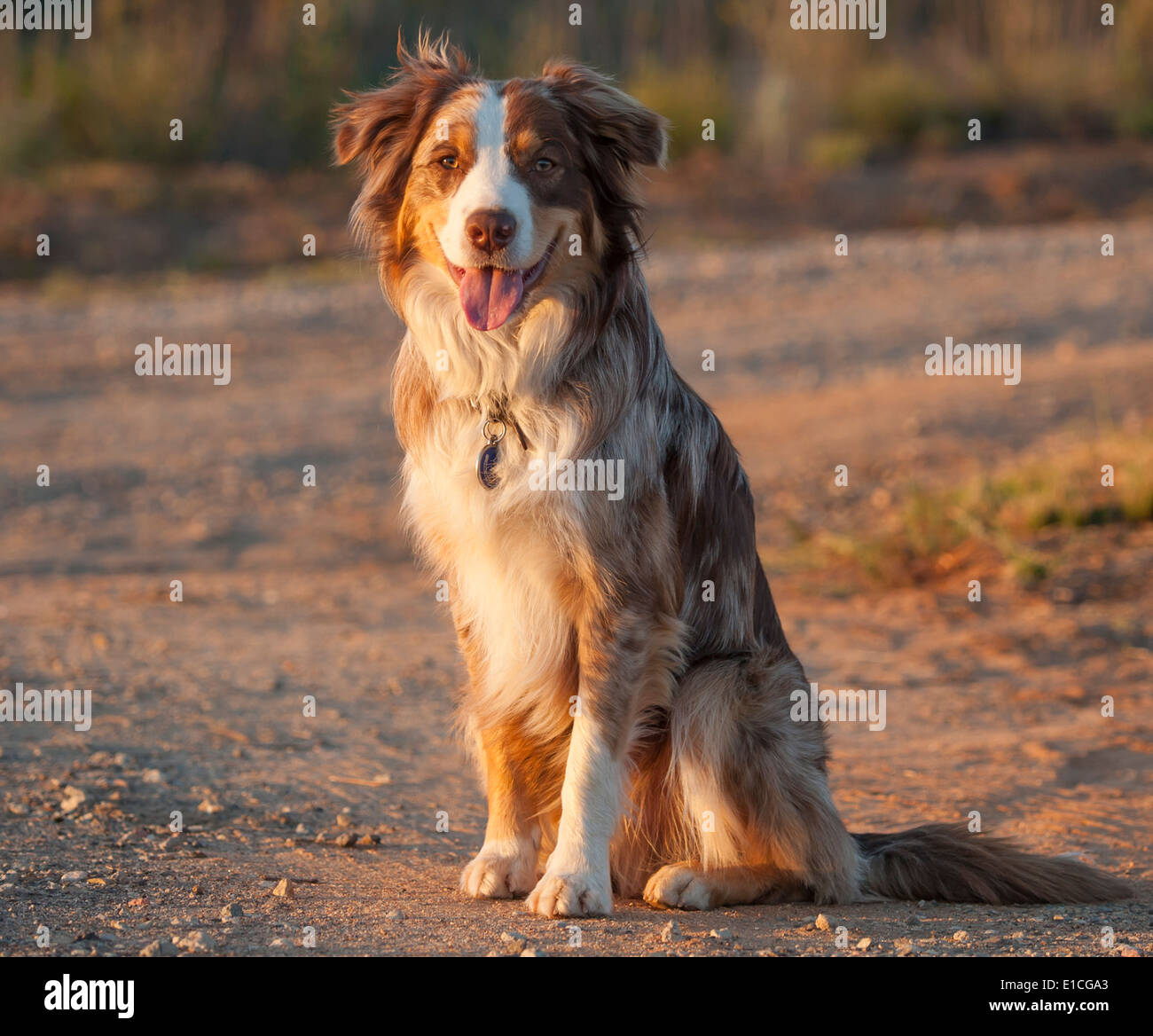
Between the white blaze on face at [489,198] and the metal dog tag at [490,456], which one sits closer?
the white blaze on face at [489,198]

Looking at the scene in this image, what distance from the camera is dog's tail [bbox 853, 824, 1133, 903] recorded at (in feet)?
15.1

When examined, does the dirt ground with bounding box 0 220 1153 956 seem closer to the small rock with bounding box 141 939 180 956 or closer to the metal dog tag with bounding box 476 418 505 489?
the small rock with bounding box 141 939 180 956

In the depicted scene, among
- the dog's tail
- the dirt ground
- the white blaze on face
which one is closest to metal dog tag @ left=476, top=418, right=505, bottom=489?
the white blaze on face

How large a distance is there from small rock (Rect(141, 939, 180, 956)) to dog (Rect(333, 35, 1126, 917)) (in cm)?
105

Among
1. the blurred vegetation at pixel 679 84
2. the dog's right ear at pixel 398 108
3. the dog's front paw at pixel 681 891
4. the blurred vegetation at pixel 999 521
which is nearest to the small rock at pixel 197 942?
the dog's front paw at pixel 681 891

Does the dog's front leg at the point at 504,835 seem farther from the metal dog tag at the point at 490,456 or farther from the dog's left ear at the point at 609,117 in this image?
the dog's left ear at the point at 609,117

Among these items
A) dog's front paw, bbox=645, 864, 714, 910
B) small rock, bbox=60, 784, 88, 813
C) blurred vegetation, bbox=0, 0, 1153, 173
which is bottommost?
dog's front paw, bbox=645, 864, 714, 910

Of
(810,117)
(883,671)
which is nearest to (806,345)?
(883,671)

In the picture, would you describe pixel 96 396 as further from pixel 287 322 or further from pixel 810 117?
pixel 810 117

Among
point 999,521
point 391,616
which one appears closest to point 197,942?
point 391,616

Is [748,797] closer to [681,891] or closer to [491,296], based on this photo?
[681,891]

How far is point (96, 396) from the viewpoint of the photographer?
42.5 ft

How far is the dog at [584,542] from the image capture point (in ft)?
14.3

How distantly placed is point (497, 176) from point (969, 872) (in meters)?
2.52
